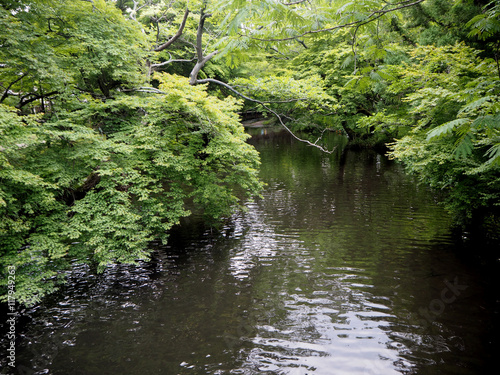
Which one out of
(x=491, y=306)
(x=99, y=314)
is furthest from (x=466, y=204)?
(x=99, y=314)

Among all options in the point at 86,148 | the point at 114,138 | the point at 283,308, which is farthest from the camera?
the point at 114,138

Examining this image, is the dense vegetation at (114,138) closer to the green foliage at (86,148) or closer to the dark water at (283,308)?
the green foliage at (86,148)

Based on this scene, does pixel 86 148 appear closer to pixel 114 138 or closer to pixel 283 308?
pixel 114 138

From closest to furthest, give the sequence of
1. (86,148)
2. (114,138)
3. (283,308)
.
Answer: (283,308) < (86,148) < (114,138)

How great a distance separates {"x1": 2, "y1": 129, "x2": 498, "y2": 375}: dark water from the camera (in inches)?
189

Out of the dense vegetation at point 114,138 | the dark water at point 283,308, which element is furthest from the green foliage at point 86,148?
the dark water at point 283,308

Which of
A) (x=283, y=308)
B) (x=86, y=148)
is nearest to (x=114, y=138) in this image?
(x=86, y=148)

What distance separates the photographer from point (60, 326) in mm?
5750

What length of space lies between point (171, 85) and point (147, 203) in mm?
3310

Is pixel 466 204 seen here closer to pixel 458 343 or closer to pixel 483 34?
pixel 458 343

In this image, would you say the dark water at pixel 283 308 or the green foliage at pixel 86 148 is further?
the green foliage at pixel 86 148

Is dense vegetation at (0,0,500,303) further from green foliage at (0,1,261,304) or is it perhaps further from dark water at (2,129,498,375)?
dark water at (2,129,498,375)

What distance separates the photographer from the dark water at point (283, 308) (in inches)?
189

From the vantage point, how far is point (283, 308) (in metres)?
6.16
